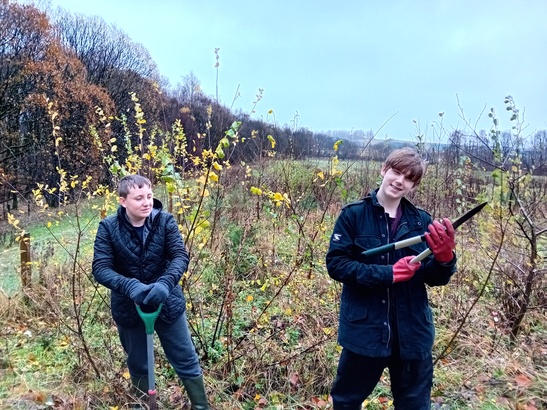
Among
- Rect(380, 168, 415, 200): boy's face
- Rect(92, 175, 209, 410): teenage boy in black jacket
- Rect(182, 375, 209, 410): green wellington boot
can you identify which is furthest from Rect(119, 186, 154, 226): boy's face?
Rect(380, 168, 415, 200): boy's face

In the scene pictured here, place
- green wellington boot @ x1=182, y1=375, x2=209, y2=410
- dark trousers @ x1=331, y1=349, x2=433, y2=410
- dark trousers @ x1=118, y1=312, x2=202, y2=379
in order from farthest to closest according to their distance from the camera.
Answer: green wellington boot @ x1=182, y1=375, x2=209, y2=410, dark trousers @ x1=118, y1=312, x2=202, y2=379, dark trousers @ x1=331, y1=349, x2=433, y2=410

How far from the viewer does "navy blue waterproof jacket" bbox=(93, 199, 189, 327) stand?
240cm

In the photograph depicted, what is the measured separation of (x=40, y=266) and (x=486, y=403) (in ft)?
16.6

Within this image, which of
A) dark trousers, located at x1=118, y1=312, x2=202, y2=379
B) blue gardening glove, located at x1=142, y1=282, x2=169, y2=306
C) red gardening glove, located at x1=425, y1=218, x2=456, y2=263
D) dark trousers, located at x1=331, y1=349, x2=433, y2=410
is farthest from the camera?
dark trousers, located at x1=118, y1=312, x2=202, y2=379

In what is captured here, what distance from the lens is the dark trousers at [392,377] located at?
2045 mm

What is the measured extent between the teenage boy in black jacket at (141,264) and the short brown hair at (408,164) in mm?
1373

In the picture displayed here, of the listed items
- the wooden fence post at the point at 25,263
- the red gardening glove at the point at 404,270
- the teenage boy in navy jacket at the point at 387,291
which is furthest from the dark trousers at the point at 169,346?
the wooden fence post at the point at 25,263

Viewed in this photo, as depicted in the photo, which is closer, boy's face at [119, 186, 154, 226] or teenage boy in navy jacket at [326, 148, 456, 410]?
teenage boy in navy jacket at [326, 148, 456, 410]

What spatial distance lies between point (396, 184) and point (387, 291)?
53 centimetres

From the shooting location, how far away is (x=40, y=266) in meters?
5.13

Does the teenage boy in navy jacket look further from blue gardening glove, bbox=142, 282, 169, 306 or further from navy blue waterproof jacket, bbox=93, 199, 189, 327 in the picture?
navy blue waterproof jacket, bbox=93, 199, 189, 327

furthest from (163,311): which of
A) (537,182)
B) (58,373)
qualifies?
(537,182)

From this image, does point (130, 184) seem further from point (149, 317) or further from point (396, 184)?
point (396, 184)

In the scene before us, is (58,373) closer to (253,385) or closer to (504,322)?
(253,385)
